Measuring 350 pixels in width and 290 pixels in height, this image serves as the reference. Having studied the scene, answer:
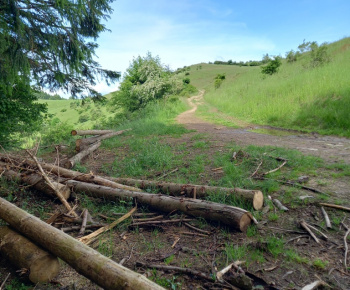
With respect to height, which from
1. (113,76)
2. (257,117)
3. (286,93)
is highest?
(113,76)

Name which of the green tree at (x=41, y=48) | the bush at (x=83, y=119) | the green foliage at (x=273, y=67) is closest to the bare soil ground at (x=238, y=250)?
the green tree at (x=41, y=48)

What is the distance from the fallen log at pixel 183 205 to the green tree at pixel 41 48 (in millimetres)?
3435

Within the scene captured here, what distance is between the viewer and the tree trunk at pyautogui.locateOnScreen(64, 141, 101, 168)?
6085mm

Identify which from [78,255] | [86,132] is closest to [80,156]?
[86,132]

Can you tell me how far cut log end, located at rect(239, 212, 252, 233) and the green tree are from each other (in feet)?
19.0

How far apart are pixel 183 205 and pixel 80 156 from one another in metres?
4.35

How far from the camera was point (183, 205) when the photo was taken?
355 cm

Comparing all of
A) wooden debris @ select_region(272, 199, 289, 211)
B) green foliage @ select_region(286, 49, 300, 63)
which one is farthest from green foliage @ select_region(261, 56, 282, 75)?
wooden debris @ select_region(272, 199, 289, 211)

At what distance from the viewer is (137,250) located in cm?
297

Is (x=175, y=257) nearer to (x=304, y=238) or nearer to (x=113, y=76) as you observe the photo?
(x=304, y=238)

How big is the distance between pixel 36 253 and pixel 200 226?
1.92 meters

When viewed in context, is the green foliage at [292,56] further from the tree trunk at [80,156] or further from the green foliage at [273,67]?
the tree trunk at [80,156]

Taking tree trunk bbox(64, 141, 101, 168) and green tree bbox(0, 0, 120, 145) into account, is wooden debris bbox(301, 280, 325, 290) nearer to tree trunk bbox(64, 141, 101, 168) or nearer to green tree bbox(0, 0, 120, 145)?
tree trunk bbox(64, 141, 101, 168)

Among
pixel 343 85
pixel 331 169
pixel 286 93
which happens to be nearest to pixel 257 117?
pixel 286 93
